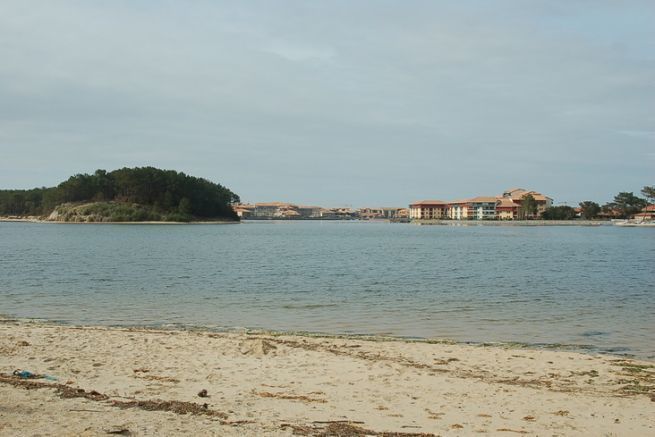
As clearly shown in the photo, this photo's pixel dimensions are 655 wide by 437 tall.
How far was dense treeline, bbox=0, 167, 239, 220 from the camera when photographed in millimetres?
157000

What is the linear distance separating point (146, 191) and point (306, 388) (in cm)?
15576

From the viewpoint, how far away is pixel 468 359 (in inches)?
520

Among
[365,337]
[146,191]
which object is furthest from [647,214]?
[365,337]

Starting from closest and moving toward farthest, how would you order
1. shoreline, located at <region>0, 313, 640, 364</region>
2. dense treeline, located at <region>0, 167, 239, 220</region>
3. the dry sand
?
1. the dry sand
2. shoreline, located at <region>0, 313, 640, 364</region>
3. dense treeline, located at <region>0, 167, 239, 220</region>

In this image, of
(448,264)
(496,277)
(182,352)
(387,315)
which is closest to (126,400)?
(182,352)

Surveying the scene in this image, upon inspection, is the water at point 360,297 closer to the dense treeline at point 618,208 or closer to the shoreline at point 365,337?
the shoreline at point 365,337

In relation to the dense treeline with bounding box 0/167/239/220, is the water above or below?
below

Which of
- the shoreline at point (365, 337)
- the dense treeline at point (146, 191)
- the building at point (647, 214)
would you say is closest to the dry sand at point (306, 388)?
the shoreline at point (365, 337)

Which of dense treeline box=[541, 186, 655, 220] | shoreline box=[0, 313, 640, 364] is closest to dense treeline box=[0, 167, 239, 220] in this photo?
dense treeline box=[541, 186, 655, 220]

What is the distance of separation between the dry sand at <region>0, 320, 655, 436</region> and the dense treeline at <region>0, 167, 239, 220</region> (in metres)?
148

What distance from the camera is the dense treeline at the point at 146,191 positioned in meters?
157

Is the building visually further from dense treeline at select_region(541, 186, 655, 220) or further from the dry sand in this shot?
the dry sand

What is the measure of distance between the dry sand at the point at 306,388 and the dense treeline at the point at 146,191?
484 feet

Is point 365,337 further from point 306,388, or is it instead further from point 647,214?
point 647,214
